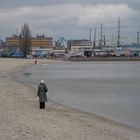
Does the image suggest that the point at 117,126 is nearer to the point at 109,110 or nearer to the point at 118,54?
the point at 109,110

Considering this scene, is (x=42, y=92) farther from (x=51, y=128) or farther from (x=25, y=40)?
(x=25, y=40)

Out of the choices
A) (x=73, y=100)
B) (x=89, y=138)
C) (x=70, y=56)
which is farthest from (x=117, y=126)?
(x=70, y=56)

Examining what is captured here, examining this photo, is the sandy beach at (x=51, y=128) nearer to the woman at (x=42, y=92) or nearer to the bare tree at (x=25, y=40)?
the woman at (x=42, y=92)

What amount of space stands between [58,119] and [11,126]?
4.11 m

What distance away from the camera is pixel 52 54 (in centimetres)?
18412

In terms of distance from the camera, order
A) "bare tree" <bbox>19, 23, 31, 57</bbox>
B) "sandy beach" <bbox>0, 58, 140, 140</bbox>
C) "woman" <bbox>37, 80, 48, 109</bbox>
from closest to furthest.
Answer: "sandy beach" <bbox>0, 58, 140, 140</bbox> < "woman" <bbox>37, 80, 48, 109</bbox> < "bare tree" <bbox>19, 23, 31, 57</bbox>

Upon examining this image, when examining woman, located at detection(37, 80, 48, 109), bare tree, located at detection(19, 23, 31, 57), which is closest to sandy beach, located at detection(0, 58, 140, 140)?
woman, located at detection(37, 80, 48, 109)

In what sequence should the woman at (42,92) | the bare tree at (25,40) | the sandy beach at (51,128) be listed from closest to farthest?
1. the sandy beach at (51,128)
2. the woman at (42,92)
3. the bare tree at (25,40)

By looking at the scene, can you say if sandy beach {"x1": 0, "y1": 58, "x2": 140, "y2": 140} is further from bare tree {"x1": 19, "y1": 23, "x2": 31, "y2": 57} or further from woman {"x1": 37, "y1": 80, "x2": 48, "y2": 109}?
bare tree {"x1": 19, "y1": 23, "x2": 31, "y2": 57}

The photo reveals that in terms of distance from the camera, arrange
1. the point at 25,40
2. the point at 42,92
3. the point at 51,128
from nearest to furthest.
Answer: the point at 51,128 → the point at 42,92 → the point at 25,40

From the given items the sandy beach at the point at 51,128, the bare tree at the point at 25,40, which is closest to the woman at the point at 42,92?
the sandy beach at the point at 51,128

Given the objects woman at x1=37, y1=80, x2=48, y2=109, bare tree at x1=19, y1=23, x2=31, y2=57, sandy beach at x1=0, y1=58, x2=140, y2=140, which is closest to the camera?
sandy beach at x1=0, y1=58, x2=140, y2=140

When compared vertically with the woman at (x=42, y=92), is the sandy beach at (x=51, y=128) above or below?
below

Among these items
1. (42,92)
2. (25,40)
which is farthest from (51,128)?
(25,40)
